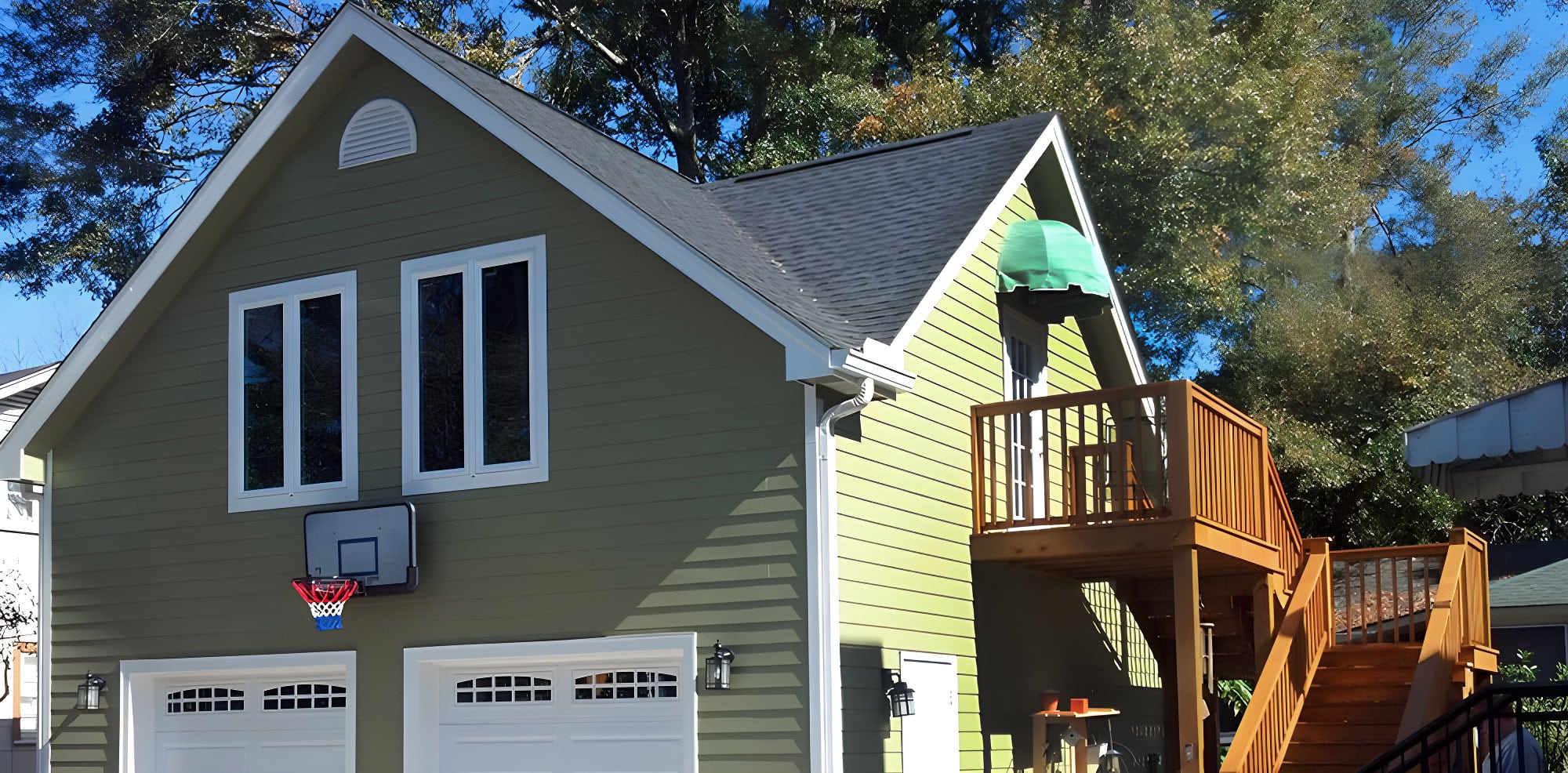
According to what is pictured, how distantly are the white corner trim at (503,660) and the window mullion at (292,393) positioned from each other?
6.04ft

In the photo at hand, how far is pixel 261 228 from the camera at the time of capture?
1298cm

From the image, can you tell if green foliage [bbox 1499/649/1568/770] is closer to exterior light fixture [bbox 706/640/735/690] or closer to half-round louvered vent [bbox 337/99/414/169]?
exterior light fixture [bbox 706/640/735/690]

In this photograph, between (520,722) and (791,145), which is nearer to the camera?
(520,722)

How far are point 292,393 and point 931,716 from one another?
18.3 feet

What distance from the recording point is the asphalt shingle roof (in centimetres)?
1147

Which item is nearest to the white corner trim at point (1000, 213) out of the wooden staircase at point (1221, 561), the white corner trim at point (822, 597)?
the wooden staircase at point (1221, 561)

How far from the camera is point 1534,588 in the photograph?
19.6 meters

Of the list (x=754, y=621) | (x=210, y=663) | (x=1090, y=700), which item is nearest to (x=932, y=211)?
(x=754, y=621)

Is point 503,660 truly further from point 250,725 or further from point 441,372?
point 250,725

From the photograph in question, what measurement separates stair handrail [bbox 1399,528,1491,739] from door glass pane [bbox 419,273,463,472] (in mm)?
7567

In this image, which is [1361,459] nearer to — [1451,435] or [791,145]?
[791,145]

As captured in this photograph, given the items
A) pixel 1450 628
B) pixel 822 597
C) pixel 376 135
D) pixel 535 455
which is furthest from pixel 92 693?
pixel 1450 628

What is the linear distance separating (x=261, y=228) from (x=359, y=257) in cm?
108

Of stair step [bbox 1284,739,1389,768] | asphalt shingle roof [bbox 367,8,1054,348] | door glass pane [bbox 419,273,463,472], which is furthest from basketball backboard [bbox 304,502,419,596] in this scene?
stair step [bbox 1284,739,1389,768]
